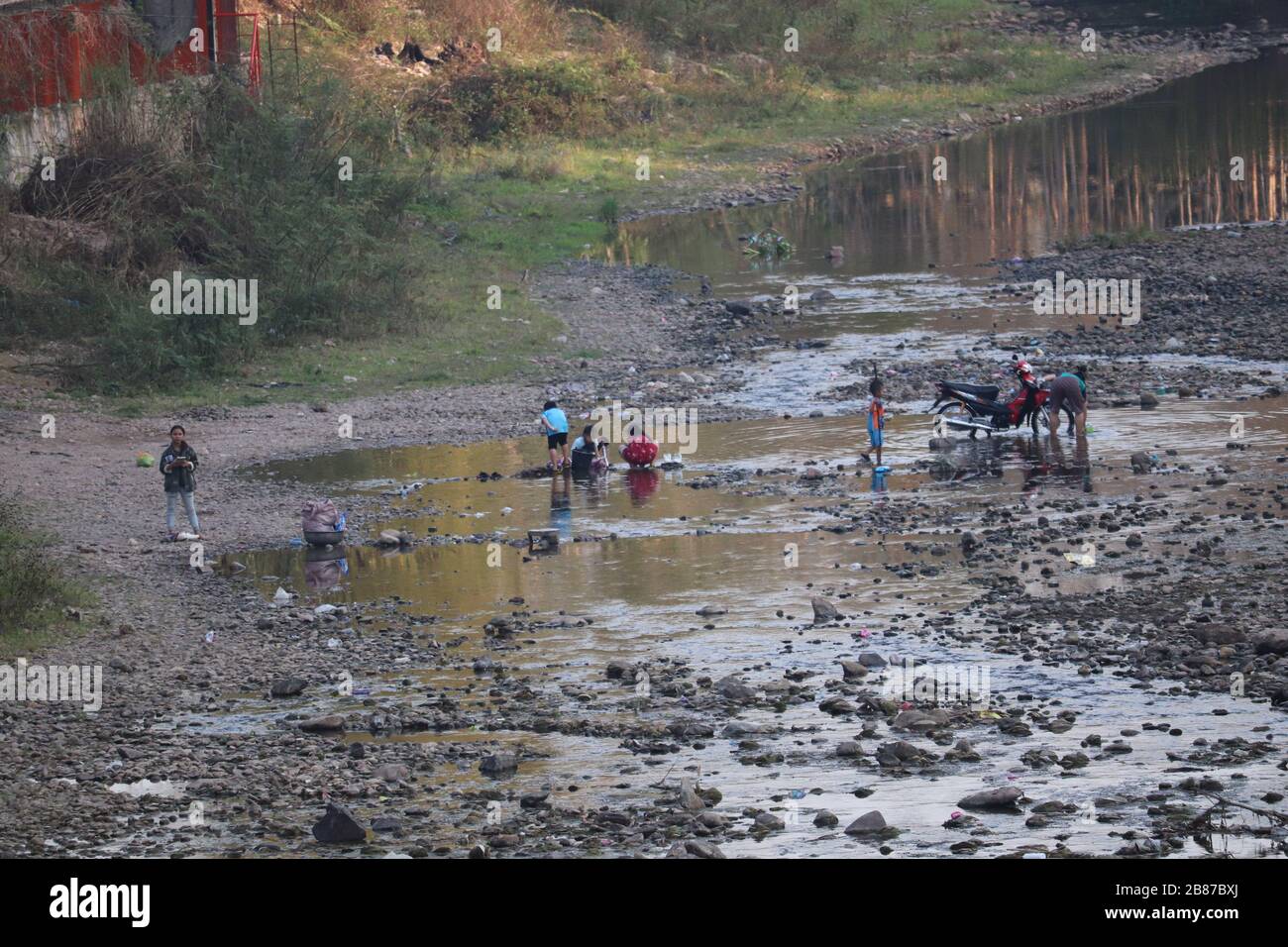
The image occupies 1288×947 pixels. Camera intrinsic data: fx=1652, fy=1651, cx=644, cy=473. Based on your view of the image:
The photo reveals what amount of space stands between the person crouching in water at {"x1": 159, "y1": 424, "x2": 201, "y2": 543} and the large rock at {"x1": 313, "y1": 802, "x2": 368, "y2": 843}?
669 cm

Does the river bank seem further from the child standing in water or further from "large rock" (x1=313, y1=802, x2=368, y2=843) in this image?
the child standing in water

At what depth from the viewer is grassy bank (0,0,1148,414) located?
22000 millimetres

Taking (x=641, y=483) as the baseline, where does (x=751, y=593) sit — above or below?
below

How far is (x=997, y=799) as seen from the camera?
27.9 feet

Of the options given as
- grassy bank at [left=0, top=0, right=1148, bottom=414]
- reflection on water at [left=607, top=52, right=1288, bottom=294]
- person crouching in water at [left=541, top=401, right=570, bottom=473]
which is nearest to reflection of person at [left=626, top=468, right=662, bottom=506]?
person crouching in water at [left=541, top=401, right=570, bottom=473]

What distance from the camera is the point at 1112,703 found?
10062mm

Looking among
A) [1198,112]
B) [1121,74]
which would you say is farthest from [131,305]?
[1121,74]

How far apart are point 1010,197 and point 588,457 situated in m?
21.7

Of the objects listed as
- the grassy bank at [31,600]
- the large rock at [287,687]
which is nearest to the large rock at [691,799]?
the large rock at [287,687]

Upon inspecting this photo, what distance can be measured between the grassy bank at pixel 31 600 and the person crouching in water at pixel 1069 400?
10051mm

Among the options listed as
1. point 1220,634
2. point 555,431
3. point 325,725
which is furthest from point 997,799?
point 555,431

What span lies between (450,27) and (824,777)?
37.5m

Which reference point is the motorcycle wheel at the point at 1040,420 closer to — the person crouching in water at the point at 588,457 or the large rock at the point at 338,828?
the person crouching in water at the point at 588,457

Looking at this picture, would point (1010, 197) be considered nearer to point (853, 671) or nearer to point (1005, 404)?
point (1005, 404)
